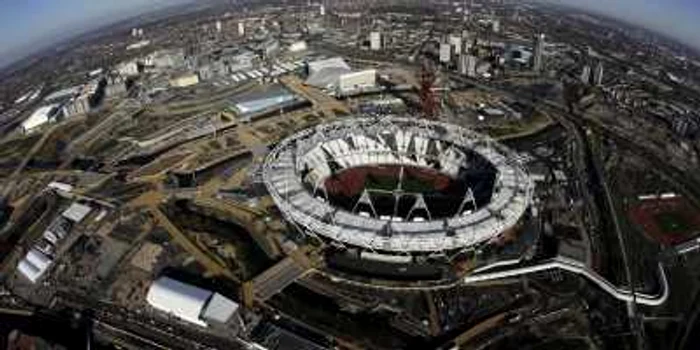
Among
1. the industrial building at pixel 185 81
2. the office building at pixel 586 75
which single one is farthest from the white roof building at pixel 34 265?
the office building at pixel 586 75

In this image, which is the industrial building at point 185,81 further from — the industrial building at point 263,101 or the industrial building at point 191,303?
the industrial building at point 191,303

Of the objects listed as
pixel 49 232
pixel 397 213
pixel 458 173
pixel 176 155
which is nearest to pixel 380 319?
pixel 397 213

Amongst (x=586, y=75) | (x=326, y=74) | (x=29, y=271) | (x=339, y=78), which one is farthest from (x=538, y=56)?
(x=29, y=271)

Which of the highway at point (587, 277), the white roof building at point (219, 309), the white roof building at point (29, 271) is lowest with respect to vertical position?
the highway at point (587, 277)

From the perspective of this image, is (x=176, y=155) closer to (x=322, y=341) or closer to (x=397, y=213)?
(x=397, y=213)

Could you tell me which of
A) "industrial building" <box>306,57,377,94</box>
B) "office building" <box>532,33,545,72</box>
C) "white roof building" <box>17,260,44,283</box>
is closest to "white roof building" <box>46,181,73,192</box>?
"white roof building" <box>17,260,44,283</box>

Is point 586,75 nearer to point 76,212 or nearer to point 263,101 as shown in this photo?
point 263,101

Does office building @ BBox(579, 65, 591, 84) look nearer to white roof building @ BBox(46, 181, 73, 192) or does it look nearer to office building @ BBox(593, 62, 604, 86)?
office building @ BBox(593, 62, 604, 86)
